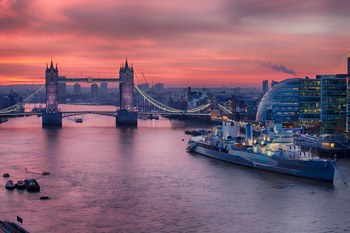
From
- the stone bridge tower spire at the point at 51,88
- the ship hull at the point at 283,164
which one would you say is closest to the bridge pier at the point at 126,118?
the stone bridge tower spire at the point at 51,88

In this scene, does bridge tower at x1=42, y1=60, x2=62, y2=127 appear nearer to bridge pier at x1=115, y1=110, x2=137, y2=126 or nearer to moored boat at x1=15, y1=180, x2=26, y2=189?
bridge pier at x1=115, y1=110, x2=137, y2=126

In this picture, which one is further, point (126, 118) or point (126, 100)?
point (126, 100)

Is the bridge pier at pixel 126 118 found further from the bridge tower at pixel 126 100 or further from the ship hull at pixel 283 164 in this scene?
the ship hull at pixel 283 164

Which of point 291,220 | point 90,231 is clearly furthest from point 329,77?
point 90,231

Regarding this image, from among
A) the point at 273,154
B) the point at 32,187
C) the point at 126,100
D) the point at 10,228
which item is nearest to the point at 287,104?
the point at 273,154

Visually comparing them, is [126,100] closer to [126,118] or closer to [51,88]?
[126,118]

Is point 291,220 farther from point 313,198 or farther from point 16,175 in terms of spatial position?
point 16,175

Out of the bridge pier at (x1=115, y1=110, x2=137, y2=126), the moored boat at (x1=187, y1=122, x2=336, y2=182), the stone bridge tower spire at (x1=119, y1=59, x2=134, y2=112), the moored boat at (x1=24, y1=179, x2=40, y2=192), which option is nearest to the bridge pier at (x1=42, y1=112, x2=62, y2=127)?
the bridge pier at (x1=115, y1=110, x2=137, y2=126)
